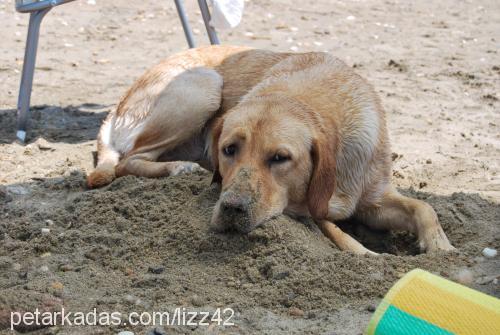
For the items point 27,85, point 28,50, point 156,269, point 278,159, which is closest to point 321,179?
point 278,159

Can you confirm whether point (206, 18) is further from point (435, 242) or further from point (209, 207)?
point (435, 242)

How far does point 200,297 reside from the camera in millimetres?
3973

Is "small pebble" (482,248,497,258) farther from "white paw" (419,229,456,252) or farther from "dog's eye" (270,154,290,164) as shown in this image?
"dog's eye" (270,154,290,164)

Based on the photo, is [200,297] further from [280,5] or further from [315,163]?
[280,5]

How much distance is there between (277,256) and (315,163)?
2.31 ft

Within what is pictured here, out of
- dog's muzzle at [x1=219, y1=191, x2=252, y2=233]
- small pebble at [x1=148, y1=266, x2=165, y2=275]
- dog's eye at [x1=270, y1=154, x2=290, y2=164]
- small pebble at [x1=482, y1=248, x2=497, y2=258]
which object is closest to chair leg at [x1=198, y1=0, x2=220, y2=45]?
dog's eye at [x1=270, y1=154, x2=290, y2=164]

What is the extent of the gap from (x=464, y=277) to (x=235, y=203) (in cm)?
121

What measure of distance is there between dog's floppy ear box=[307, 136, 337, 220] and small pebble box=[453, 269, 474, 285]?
914 millimetres

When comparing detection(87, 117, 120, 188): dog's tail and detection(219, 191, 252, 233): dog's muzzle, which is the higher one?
detection(219, 191, 252, 233): dog's muzzle

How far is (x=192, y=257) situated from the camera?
4.39m

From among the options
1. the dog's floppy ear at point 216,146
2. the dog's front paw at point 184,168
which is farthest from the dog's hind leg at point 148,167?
the dog's floppy ear at point 216,146

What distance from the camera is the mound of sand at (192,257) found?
392 centimetres

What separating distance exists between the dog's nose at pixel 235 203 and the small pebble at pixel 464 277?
1.12 m

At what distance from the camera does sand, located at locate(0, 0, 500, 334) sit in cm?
396
